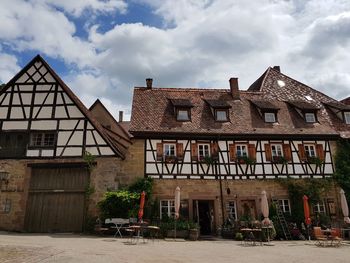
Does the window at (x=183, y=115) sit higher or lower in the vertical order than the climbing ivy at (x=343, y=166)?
higher

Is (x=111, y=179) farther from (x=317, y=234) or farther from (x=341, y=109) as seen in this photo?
(x=341, y=109)

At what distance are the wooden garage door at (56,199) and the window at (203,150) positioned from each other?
21.2 feet

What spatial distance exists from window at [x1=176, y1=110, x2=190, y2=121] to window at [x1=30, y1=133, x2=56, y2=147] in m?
7.44

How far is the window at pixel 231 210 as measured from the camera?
18.0 m

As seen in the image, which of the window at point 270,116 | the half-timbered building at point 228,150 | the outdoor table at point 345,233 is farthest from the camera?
the window at point 270,116

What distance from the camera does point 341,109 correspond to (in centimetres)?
2164

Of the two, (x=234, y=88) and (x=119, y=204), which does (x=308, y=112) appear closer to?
(x=234, y=88)

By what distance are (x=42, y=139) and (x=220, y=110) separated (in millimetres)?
10888

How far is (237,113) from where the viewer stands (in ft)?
69.8

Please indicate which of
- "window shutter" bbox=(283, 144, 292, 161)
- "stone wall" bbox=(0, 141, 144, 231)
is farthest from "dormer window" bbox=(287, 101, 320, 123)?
"stone wall" bbox=(0, 141, 144, 231)

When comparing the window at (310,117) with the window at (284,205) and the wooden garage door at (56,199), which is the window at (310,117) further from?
the wooden garage door at (56,199)

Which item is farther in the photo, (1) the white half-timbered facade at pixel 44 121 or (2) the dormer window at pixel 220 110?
(2) the dormer window at pixel 220 110

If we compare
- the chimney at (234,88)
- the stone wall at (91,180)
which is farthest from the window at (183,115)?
the chimney at (234,88)

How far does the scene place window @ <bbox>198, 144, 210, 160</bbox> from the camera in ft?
61.7
